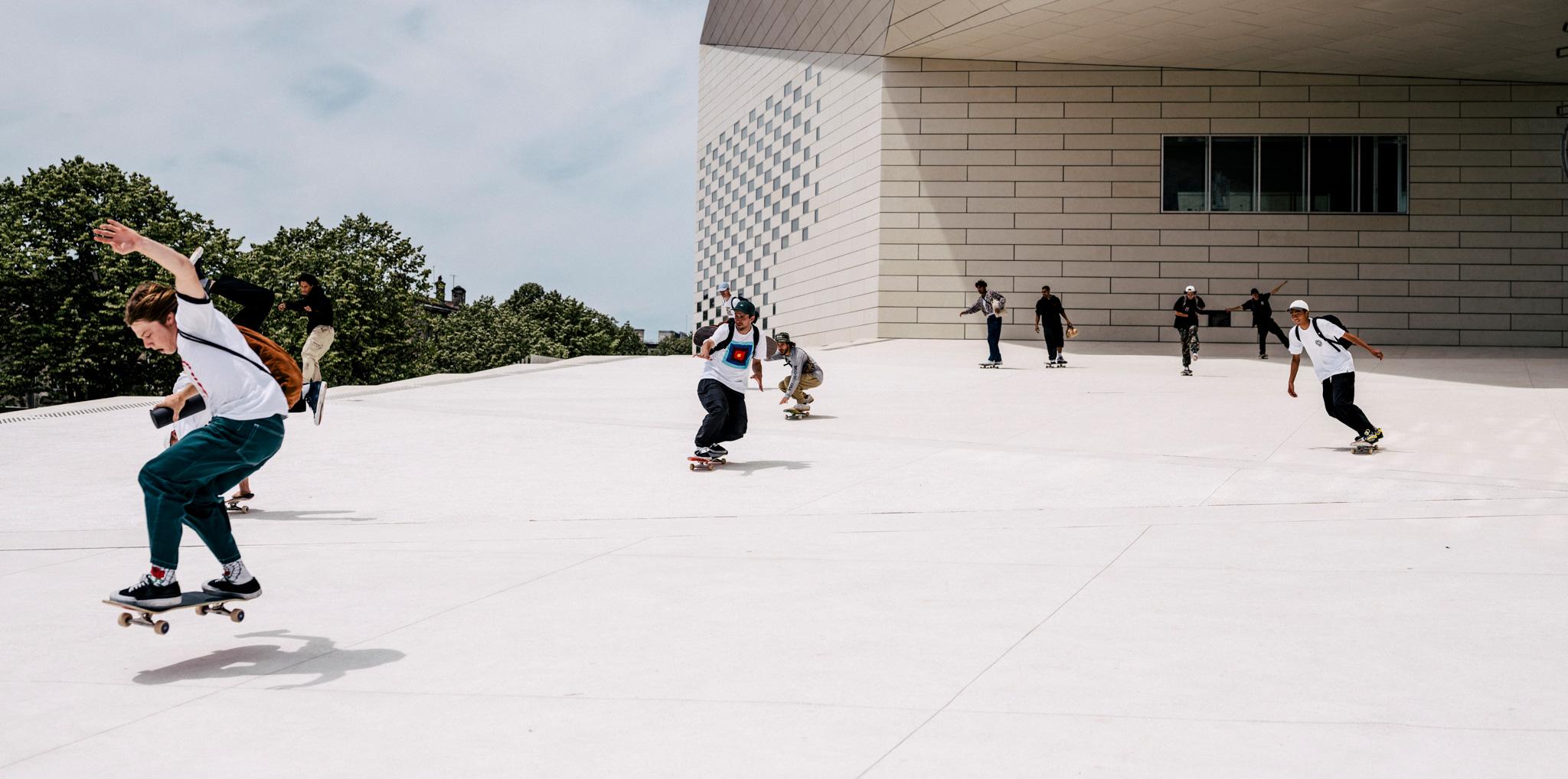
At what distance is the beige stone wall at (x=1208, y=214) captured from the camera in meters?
25.1

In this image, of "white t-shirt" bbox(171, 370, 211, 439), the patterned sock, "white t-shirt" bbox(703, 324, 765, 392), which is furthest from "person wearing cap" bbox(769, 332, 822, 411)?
the patterned sock

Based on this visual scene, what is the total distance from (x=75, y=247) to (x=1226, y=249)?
35.5 meters

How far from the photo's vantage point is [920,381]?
59.5 feet

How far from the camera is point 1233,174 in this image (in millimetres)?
25469

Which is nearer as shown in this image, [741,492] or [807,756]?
[807,756]

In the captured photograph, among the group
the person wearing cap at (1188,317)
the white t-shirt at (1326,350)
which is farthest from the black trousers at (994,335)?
the white t-shirt at (1326,350)

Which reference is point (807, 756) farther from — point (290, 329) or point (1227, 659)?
point (290, 329)

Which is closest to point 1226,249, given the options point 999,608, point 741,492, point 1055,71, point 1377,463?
point 1055,71

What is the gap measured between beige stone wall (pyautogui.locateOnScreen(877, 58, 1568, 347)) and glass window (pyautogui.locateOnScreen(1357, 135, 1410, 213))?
256 millimetres

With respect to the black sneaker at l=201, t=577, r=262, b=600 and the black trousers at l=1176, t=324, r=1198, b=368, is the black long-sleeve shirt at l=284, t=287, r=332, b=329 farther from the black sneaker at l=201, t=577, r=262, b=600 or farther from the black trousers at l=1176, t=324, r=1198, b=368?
the black trousers at l=1176, t=324, r=1198, b=368

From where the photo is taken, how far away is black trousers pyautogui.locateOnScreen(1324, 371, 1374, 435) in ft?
35.4

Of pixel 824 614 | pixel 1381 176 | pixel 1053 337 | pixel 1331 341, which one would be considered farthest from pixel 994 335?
pixel 824 614

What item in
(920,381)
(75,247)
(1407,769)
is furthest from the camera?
(75,247)

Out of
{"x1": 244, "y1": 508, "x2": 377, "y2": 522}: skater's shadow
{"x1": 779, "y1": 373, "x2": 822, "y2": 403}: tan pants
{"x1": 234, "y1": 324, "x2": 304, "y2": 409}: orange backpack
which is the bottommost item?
{"x1": 244, "y1": 508, "x2": 377, "y2": 522}: skater's shadow
